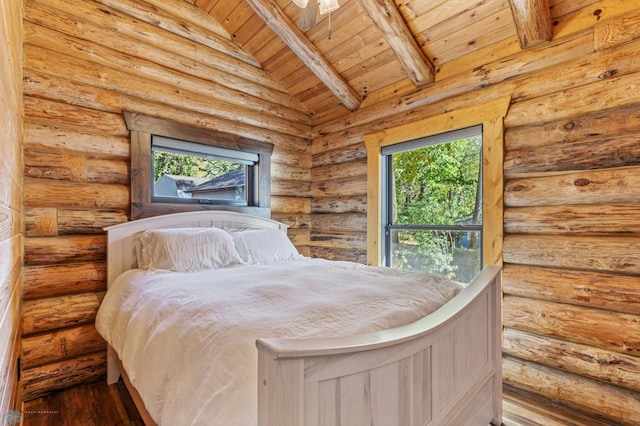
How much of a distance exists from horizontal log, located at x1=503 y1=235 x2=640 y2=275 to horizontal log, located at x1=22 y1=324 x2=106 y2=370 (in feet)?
10.7

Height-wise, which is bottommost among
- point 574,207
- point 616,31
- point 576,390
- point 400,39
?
point 576,390

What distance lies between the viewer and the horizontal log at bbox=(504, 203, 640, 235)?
6.10ft

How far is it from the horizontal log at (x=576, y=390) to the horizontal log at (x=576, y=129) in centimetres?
157

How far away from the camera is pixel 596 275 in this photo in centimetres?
194

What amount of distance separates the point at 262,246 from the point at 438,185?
1.72 metres

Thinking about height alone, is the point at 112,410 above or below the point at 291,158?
below

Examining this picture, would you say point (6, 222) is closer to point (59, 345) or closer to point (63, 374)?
point (59, 345)

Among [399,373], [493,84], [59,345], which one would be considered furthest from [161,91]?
[399,373]

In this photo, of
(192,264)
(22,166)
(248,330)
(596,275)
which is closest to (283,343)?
(248,330)

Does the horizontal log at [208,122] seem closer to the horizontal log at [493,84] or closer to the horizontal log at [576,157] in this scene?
the horizontal log at [493,84]

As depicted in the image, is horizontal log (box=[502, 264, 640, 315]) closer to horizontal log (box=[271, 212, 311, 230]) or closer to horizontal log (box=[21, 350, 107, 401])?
horizontal log (box=[271, 212, 311, 230])

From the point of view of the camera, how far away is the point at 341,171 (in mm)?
3594

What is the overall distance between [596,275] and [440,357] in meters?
1.43

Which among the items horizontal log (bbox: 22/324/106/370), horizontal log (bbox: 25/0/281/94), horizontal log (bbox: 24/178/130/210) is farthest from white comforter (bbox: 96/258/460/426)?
horizontal log (bbox: 25/0/281/94)
